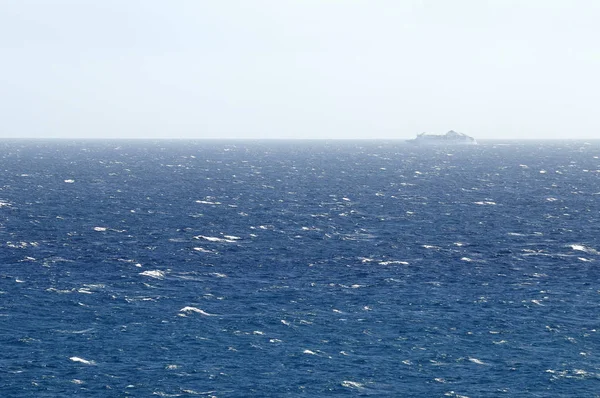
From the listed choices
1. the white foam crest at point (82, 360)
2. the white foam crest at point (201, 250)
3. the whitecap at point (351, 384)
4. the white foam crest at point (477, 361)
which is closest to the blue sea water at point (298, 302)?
the whitecap at point (351, 384)

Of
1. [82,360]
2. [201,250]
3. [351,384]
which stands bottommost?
[351,384]

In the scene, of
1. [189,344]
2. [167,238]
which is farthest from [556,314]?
[167,238]

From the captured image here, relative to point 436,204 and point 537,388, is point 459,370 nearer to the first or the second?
point 537,388

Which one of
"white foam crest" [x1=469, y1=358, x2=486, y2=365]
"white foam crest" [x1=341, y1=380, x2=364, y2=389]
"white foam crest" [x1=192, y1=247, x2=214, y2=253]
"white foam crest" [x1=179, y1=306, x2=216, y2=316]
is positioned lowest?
"white foam crest" [x1=341, y1=380, x2=364, y2=389]

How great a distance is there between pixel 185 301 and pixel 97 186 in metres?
111

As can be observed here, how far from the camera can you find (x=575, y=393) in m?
48.6

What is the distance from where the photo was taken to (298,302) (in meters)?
69.1

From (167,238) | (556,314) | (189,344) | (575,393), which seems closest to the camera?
(575,393)

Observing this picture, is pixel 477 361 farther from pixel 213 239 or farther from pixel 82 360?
pixel 213 239

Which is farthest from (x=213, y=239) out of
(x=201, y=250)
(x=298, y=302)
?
(x=298, y=302)

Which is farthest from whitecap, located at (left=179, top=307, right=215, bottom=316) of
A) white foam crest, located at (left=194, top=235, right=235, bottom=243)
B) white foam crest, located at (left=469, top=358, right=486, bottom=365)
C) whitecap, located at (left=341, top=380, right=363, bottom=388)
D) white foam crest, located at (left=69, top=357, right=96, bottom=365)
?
white foam crest, located at (left=194, top=235, right=235, bottom=243)

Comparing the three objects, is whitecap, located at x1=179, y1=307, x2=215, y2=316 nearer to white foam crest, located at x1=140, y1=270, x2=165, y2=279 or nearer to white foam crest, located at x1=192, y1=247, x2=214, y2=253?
white foam crest, located at x1=140, y1=270, x2=165, y2=279

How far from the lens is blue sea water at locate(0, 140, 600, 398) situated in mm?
51156

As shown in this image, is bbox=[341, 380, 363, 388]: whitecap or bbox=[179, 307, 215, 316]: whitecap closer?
bbox=[341, 380, 363, 388]: whitecap
